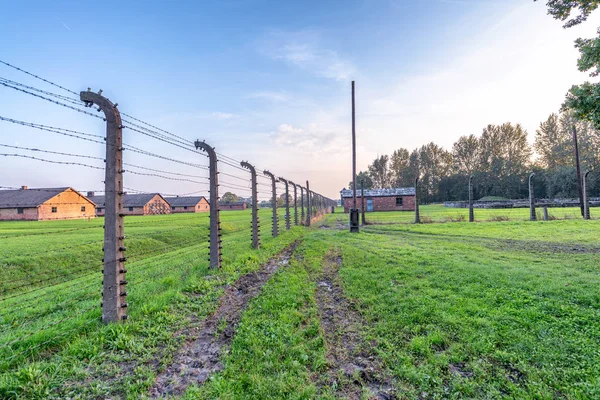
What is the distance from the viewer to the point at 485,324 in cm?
367

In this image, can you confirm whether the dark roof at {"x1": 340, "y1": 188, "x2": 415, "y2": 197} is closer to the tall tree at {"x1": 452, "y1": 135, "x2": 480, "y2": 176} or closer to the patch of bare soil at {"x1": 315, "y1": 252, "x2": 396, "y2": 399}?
the tall tree at {"x1": 452, "y1": 135, "x2": 480, "y2": 176}

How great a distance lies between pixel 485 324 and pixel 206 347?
3737mm

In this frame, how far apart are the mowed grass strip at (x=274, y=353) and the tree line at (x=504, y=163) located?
46315 millimetres

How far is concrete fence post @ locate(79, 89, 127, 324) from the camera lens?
12.5 feet

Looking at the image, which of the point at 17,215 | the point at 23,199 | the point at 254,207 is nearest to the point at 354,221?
the point at 254,207

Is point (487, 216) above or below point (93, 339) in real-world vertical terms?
above

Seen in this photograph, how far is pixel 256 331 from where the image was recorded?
376cm

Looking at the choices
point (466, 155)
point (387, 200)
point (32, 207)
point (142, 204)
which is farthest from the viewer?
point (466, 155)

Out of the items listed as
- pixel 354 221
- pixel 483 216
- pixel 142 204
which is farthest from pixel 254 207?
pixel 142 204

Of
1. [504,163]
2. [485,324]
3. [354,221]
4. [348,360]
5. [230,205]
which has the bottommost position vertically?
[348,360]

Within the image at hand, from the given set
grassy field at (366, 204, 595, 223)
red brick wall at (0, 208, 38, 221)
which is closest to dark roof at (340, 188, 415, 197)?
grassy field at (366, 204, 595, 223)

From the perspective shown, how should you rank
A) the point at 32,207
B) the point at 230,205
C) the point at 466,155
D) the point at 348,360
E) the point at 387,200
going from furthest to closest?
the point at 230,205
the point at 466,155
the point at 387,200
the point at 32,207
the point at 348,360

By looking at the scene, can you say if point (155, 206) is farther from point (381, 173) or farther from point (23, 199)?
point (381, 173)

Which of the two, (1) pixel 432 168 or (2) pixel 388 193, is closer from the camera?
(2) pixel 388 193
